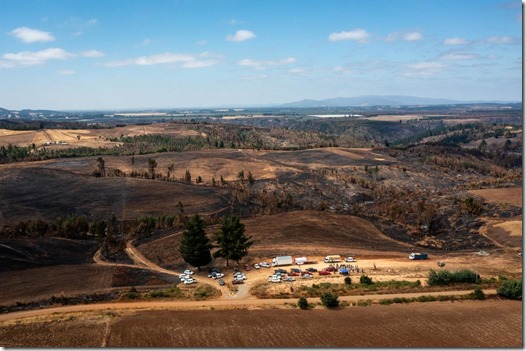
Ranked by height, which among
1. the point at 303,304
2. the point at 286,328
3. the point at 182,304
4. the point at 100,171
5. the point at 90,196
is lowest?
the point at 182,304

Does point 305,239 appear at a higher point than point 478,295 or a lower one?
lower

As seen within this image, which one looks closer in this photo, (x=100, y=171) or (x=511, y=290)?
(x=511, y=290)

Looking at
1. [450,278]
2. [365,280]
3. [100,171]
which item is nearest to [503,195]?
[450,278]

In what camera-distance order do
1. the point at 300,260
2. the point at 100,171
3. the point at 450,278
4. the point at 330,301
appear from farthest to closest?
the point at 100,171
the point at 300,260
the point at 450,278
the point at 330,301

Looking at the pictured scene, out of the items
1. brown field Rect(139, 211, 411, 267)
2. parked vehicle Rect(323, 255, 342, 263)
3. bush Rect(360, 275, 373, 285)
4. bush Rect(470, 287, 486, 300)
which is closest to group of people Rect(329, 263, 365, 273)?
parked vehicle Rect(323, 255, 342, 263)

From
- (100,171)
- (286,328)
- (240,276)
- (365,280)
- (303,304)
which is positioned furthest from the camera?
(100,171)

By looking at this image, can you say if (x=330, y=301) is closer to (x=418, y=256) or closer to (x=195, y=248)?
(x=195, y=248)
